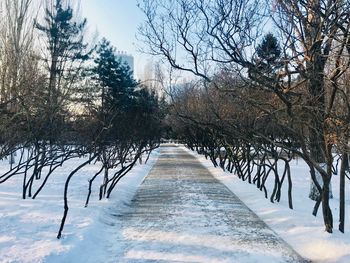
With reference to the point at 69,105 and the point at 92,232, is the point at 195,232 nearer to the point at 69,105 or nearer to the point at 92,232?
the point at 92,232

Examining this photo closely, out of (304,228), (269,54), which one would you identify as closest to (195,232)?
(304,228)

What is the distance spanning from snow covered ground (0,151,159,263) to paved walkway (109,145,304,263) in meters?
0.36

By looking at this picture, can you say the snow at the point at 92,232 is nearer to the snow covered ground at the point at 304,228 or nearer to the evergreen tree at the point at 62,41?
the snow covered ground at the point at 304,228

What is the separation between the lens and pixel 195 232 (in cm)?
682

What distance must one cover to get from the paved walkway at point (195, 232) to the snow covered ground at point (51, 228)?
14.3 inches

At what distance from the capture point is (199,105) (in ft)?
77.1

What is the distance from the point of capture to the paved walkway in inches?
217

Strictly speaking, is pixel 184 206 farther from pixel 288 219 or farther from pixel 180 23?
pixel 180 23

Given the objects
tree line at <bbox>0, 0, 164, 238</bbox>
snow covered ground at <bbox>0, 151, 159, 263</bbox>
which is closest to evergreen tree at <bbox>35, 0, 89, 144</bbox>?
tree line at <bbox>0, 0, 164, 238</bbox>

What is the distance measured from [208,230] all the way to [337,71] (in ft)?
10.6

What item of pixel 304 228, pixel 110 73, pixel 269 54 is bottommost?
pixel 304 228

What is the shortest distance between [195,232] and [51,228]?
228 cm

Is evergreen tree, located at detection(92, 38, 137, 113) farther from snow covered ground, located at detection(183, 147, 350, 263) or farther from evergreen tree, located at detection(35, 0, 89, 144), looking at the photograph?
snow covered ground, located at detection(183, 147, 350, 263)

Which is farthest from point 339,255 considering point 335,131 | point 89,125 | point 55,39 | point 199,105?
point 55,39
